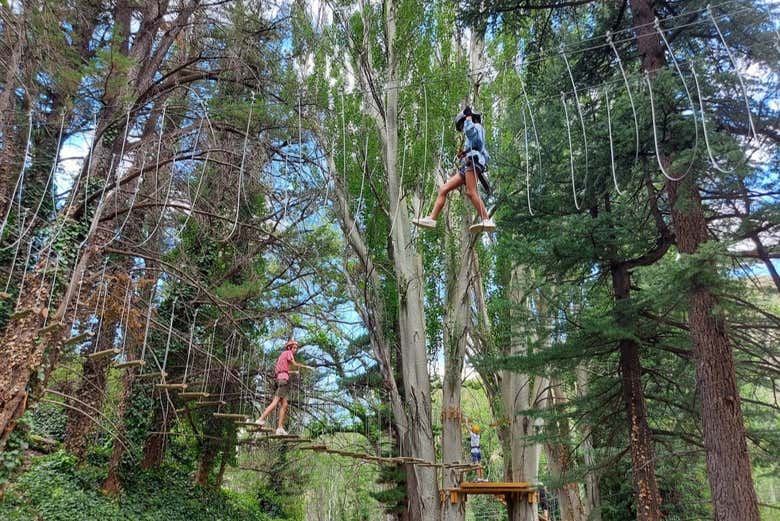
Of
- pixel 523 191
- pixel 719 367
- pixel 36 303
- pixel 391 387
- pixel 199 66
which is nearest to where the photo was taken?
pixel 719 367

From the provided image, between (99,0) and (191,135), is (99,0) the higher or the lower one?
the higher one

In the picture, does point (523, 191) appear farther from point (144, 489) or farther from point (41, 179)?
point (144, 489)

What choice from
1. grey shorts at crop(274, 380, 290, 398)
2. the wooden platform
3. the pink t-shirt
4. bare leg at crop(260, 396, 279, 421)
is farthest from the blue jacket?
the wooden platform

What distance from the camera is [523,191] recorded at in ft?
26.8

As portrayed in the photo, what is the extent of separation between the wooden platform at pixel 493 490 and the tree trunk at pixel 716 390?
387cm

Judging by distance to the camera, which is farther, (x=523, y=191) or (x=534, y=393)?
(x=534, y=393)

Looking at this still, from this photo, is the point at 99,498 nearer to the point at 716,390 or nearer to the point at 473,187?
the point at 473,187

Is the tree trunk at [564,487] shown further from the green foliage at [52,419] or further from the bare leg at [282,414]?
the green foliage at [52,419]

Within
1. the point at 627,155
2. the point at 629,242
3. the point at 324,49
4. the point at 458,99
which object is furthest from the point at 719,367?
the point at 324,49

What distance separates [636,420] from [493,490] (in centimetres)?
291

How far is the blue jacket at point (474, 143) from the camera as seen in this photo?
204 inches

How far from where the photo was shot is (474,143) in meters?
5.23

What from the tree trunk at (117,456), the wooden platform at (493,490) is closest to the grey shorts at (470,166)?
the wooden platform at (493,490)

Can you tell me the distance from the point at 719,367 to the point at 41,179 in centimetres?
1035
